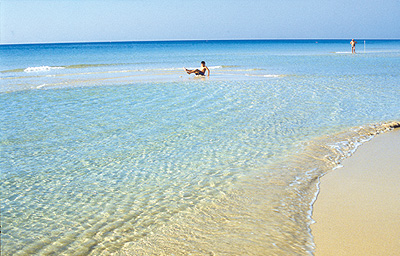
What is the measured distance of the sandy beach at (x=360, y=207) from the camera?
4504 millimetres

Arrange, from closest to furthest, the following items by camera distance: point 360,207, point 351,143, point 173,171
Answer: point 360,207
point 173,171
point 351,143

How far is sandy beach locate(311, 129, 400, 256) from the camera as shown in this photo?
4.50m

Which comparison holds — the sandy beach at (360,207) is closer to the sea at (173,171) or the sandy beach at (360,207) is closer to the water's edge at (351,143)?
the water's edge at (351,143)

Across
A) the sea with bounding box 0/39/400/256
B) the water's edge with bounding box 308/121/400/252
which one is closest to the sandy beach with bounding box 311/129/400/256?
the water's edge with bounding box 308/121/400/252

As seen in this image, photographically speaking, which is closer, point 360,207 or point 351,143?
point 360,207

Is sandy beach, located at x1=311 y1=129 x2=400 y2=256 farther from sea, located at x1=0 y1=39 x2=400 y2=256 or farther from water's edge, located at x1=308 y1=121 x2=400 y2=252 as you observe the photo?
sea, located at x1=0 y1=39 x2=400 y2=256

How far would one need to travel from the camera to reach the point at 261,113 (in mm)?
12508

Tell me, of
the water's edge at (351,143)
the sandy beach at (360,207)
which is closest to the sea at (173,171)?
the water's edge at (351,143)

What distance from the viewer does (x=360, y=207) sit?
5605mm

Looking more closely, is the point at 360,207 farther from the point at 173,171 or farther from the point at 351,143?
the point at 351,143

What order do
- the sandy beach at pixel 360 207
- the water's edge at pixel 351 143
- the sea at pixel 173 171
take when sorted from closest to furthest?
the sandy beach at pixel 360 207
the sea at pixel 173 171
the water's edge at pixel 351 143

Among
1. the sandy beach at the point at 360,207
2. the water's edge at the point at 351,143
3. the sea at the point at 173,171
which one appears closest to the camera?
the sandy beach at the point at 360,207

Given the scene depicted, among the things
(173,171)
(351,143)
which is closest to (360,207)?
(173,171)

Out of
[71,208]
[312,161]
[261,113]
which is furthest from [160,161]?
[261,113]
